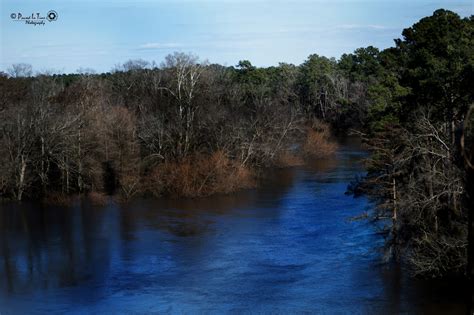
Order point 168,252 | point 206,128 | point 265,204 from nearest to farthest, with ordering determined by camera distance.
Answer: point 168,252 < point 265,204 < point 206,128

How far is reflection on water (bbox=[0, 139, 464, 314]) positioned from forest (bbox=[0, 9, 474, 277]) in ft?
6.46

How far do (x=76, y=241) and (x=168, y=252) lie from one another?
18.3ft

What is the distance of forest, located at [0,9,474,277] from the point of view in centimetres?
2380

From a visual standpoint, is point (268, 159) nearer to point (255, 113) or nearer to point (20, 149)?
point (255, 113)

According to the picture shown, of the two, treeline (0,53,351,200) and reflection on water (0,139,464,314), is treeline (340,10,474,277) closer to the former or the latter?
reflection on water (0,139,464,314)

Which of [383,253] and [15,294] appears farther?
[383,253]

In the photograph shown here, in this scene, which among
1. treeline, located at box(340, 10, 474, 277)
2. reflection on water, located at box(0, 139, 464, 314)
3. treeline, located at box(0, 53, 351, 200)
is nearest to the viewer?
treeline, located at box(340, 10, 474, 277)

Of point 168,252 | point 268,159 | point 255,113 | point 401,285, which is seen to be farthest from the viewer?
point 255,113

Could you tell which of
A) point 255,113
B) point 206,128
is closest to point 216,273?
point 206,128

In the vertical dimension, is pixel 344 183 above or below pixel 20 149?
below

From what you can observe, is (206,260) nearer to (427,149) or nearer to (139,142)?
(427,149)

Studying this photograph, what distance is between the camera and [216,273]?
2648 centimetres

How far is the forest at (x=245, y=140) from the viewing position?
23.8 meters


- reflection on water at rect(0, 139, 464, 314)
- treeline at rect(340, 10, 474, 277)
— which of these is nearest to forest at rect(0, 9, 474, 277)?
treeline at rect(340, 10, 474, 277)
